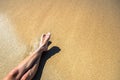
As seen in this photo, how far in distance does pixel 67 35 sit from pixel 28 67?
29.1 inches

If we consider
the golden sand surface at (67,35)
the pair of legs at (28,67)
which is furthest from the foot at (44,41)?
the golden sand surface at (67,35)

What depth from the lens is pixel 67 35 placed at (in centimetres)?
243

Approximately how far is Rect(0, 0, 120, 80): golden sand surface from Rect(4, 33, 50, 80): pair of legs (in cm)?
11

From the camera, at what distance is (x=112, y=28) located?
2.48m

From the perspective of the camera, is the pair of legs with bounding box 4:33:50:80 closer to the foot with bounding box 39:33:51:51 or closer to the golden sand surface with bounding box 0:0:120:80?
the foot with bounding box 39:33:51:51

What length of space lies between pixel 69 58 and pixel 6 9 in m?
1.43

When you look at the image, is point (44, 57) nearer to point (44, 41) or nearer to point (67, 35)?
point (44, 41)

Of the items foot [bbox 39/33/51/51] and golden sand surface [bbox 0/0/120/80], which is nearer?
golden sand surface [bbox 0/0/120/80]

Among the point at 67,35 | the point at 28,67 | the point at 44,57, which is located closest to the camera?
the point at 28,67

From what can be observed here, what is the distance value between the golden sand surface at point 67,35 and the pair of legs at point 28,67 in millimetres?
111

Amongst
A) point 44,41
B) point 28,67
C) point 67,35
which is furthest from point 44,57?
point 67,35

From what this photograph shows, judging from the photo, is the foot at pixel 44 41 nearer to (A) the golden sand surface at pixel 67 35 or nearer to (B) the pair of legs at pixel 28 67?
(B) the pair of legs at pixel 28 67

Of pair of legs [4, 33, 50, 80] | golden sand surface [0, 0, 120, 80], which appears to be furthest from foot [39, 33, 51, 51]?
golden sand surface [0, 0, 120, 80]

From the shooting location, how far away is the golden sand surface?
6.63ft
